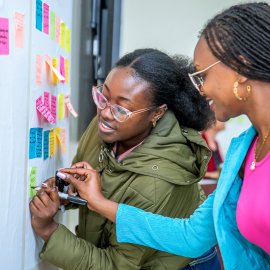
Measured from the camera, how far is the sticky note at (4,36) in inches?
36.2

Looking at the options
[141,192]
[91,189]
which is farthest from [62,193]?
[141,192]

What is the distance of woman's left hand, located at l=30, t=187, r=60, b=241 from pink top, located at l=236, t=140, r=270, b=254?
20.3 inches

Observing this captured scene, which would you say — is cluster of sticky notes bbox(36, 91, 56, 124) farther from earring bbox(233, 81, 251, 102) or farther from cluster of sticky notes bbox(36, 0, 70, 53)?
earring bbox(233, 81, 251, 102)

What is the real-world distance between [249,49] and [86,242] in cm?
70

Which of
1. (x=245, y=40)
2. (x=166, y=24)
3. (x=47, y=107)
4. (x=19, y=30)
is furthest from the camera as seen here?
(x=166, y=24)

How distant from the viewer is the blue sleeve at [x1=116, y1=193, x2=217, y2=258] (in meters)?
1.14

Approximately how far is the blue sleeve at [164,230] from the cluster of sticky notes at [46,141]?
29cm

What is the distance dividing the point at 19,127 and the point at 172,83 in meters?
0.49

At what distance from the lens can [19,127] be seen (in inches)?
42.0

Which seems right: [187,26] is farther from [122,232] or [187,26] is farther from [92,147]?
[122,232]

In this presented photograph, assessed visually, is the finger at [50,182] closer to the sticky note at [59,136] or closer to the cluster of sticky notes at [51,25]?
the sticky note at [59,136]

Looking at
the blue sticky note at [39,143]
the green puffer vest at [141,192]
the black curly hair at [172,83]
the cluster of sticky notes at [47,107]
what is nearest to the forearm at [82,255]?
the green puffer vest at [141,192]

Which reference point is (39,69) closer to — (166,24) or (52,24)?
(52,24)

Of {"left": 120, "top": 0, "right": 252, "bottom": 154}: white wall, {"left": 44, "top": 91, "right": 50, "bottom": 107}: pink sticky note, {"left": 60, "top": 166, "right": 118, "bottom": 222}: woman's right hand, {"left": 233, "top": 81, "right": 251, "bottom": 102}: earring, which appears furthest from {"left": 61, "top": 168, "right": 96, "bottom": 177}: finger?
{"left": 120, "top": 0, "right": 252, "bottom": 154}: white wall
